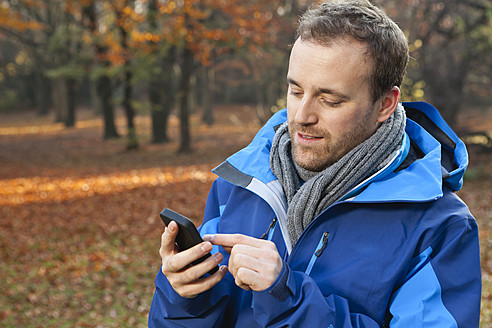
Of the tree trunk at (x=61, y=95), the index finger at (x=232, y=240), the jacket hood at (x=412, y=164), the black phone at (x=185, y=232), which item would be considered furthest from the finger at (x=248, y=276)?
the tree trunk at (x=61, y=95)

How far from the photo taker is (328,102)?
5.97ft

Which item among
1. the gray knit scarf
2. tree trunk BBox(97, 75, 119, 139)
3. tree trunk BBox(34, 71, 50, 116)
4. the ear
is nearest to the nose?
the gray knit scarf

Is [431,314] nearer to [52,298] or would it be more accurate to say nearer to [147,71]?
[52,298]

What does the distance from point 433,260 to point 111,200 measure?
33.3 feet

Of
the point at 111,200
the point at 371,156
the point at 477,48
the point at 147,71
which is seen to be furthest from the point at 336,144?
the point at 147,71

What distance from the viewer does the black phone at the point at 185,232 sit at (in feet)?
5.63

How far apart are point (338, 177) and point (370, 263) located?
35 cm

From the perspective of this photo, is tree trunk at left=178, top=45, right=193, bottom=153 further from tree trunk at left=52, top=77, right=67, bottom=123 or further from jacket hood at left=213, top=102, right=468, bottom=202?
jacket hood at left=213, top=102, right=468, bottom=202

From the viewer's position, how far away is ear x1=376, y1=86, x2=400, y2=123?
1.94 meters

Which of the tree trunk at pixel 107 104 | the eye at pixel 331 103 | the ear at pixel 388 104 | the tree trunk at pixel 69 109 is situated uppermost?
the eye at pixel 331 103

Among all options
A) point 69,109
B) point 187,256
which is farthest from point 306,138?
point 69,109

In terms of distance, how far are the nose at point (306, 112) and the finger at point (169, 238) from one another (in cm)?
62

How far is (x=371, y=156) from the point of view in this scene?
185 cm

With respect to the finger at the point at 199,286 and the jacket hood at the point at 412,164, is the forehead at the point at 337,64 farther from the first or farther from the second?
the finger at the point at 199,286
